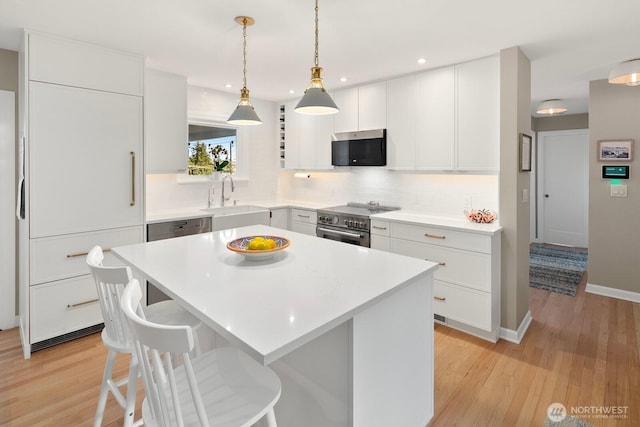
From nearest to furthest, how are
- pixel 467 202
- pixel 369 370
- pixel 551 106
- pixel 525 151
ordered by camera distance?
pixel 369 370 → pixel 525 151 → pixel 467 202 → pixel 551 106

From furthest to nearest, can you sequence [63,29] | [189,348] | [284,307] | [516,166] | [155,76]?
[155,76]
[516,166]
[63,29]
[284,307]
[189,348]

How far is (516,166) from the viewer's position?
2.85 meters

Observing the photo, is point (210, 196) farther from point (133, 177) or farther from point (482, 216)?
point (482, 216)

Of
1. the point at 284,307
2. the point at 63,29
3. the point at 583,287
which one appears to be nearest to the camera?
the point at 284,307

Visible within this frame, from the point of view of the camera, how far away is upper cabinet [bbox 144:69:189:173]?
346 cm

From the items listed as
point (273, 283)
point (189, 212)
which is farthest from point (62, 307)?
point (273, 283)

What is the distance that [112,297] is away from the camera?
1.48 meters

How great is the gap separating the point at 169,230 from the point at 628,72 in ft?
14.4

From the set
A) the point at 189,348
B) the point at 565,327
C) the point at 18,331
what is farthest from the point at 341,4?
the point at 18,331

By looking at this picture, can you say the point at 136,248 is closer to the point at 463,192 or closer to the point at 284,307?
the point at 284,307

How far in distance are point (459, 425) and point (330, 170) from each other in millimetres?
3083

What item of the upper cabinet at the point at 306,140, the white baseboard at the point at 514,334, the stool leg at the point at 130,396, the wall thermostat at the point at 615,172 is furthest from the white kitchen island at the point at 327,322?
the wall thermostat at the point at 615,172

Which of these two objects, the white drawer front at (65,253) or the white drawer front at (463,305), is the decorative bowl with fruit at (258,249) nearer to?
the white drawer front at (65,253)

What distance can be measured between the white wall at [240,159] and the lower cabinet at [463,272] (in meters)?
2.36
